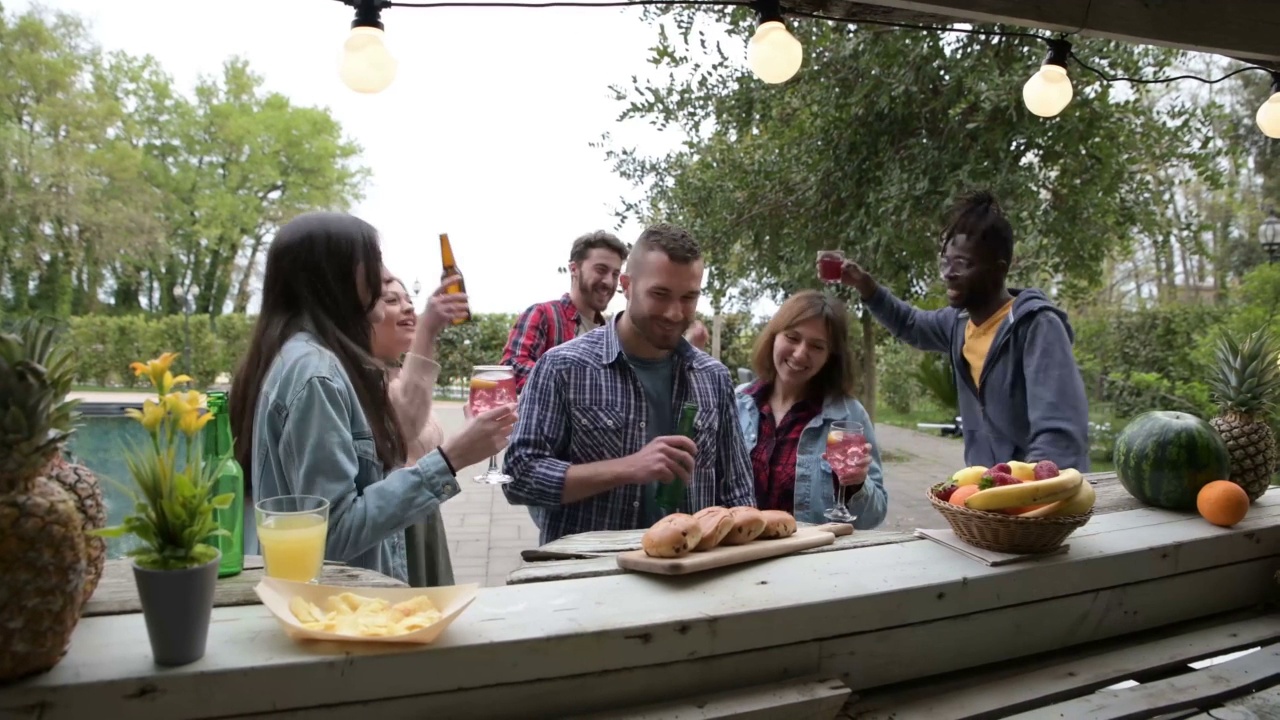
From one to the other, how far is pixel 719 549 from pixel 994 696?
577mm

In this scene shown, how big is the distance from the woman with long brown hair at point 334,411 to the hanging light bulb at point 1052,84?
2.64m

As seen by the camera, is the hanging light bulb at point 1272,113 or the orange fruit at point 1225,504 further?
the hanging light bulb at point 1272,113

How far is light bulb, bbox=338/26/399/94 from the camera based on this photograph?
2.36m

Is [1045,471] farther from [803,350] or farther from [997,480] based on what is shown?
[803,350]

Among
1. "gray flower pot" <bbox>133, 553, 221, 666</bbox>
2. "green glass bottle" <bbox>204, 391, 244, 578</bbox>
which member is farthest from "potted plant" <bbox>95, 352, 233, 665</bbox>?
"green glass bottle" <bbox>204, 391, 244, 578</bbox>

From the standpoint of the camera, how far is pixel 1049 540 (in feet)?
5.21

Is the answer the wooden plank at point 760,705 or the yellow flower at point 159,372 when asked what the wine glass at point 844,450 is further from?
the yellow flower at point 159,372

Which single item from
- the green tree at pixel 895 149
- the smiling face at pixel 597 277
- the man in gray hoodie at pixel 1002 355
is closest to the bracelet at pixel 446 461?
the man in gray hoodie at pixel 1002 355

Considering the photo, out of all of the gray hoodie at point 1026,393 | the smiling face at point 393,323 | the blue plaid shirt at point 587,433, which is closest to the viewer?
the blue plaid shirt at point 587,433

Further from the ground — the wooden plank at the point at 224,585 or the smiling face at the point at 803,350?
the smiling face at the point at 803,350

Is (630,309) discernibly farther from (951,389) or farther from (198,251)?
(198,251)

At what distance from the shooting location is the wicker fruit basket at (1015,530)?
1.55 meters

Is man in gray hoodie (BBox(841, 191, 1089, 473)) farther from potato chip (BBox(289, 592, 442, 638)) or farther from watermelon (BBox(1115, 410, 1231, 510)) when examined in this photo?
potato chip (BBox(289, 592, 442, 638))

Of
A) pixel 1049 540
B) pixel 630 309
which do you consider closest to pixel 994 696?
pixel 1049 540
